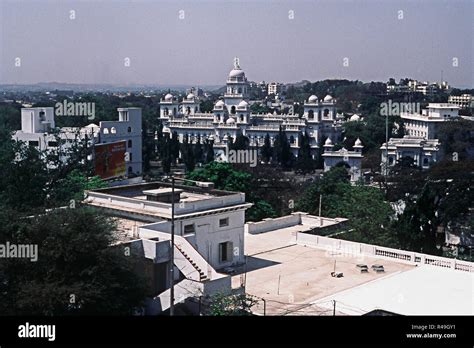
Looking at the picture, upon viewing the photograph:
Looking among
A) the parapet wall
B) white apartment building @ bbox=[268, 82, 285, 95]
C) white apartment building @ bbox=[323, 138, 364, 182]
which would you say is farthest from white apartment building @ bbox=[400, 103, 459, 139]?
white apartment building @ bbox=[268, 82, 285, 95]

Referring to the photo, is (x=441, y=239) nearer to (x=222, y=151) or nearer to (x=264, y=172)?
(x=264, y=172)

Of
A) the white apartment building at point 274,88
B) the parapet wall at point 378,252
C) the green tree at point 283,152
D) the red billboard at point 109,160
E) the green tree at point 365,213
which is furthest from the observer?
the white apartment building at point 274,88

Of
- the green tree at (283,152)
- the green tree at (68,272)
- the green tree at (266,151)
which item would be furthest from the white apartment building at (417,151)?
the green tree at (68,272)

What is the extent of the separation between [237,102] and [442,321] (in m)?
33.8

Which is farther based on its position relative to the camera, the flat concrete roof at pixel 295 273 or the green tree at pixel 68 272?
the flat concrete roof at pixel 295 273

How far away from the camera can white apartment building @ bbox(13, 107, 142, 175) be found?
75.6 ft

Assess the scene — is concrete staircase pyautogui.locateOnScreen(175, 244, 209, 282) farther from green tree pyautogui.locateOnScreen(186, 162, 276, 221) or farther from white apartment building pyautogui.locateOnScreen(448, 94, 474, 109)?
white apartment building pyautogui.locateOnScreen(448, 94, 474, 109)

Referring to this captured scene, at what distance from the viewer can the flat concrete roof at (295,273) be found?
9250mm

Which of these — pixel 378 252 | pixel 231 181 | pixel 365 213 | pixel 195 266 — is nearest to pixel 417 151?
pixel 231 181

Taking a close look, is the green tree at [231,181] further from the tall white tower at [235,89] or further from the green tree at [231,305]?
the tall white tower at [235,89]

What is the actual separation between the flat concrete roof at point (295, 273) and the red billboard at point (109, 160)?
9.41m

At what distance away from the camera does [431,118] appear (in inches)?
1417

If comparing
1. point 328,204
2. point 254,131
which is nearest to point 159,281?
point 328,204

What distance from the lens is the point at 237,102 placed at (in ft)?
127
